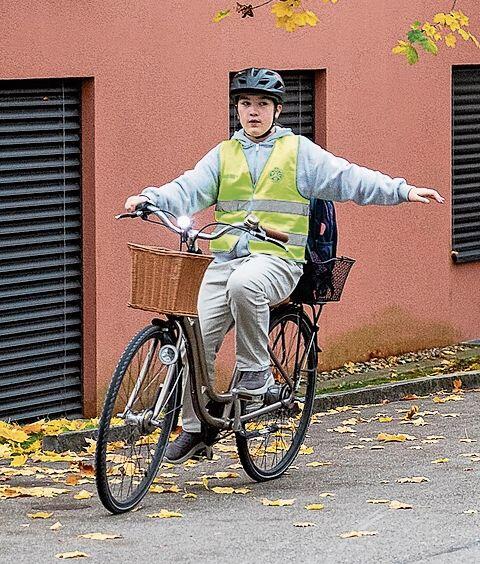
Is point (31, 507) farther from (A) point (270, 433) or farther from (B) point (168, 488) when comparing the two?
(A) point (270, 433)

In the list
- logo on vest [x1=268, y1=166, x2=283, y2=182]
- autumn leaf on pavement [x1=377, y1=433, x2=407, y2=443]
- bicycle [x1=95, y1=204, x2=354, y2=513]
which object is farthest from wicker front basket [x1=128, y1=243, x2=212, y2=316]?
autumn leaf on pavement [x1=377, y1=433, x2=407, y2=443]

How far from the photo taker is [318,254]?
8.35 meters

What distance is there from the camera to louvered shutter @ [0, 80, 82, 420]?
1048 cm

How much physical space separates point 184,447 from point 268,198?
121cm

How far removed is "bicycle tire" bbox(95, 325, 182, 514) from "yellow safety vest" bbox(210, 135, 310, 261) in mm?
770

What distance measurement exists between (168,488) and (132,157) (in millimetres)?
3506

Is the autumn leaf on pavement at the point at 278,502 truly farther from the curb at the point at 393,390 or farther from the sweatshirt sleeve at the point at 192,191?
the curb at the point at 393,390

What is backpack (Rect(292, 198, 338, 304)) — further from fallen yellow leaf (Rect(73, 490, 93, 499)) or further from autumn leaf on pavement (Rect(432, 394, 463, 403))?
autumn leaf on pavement (Rect(432, 394, 463, 403))

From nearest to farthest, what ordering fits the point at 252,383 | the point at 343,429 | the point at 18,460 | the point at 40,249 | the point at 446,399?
the point at 252,383
the point at 18,460
the point at 343,429
the point at 40,249
the point at 446,399

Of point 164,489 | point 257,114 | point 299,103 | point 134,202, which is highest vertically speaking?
point 299,103

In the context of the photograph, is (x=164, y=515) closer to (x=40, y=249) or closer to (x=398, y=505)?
(x=398, y=505)

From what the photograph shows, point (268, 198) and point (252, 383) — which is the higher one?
point (268, 198)

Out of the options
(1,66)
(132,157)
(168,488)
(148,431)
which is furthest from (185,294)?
(132,157)

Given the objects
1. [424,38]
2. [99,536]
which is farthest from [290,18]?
[99,536]
